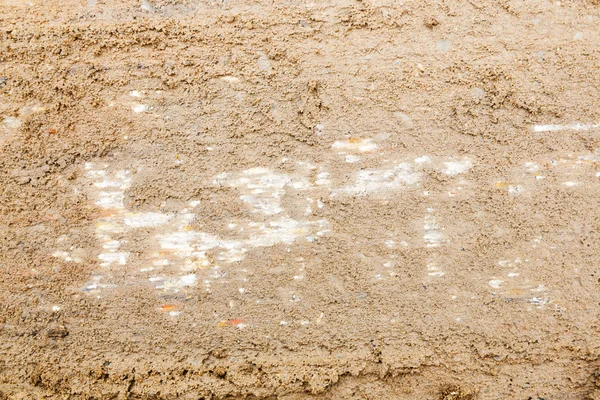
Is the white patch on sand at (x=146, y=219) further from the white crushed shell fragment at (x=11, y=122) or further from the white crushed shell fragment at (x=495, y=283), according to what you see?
the white crushed shell fragment at (x=495, y=283)

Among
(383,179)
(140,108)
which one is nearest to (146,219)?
(140,108)

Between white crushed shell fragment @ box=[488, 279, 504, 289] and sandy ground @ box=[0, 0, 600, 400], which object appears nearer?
sandy ground @ box=[0, 0, 600, 400]

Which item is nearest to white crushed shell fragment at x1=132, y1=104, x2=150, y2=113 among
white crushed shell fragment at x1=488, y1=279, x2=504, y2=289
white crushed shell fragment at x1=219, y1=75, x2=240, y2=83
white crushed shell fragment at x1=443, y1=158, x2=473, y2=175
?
white crushed shell fragment at x1=219, y1=75, x2=240, y2=83

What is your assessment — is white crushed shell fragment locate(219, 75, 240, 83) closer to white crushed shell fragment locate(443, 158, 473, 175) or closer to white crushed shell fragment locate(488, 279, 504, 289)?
white crushed shell fragment locate(443, 158, 473, 175)

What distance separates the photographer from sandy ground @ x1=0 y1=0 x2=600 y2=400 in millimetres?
1438

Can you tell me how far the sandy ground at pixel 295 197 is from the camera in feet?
4.72

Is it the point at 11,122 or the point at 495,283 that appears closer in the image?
the point at 11,122

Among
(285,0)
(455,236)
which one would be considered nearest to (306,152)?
(285,0)

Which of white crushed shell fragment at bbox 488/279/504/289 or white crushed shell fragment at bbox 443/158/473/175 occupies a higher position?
white crushed shell fragment at bbox 443/158/473/175

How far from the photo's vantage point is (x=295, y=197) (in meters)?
1.52

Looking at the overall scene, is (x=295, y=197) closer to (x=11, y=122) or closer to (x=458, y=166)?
(x=458, y=166)

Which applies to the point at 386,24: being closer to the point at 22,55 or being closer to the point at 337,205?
the point at 337,205

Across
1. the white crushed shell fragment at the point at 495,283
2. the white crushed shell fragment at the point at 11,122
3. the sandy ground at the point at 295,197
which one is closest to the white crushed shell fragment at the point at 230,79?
the sandy ground at the point at 295,197

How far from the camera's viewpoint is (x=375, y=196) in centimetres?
153
